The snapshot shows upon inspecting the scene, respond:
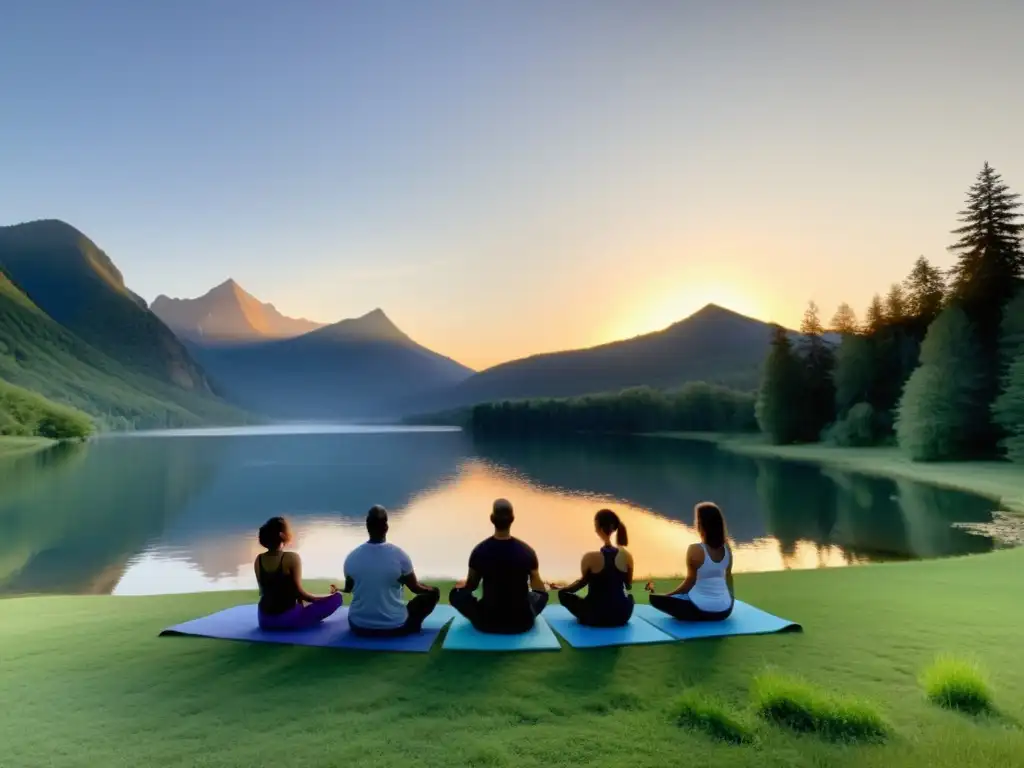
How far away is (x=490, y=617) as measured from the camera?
9.21 meters

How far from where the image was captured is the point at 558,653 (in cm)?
848

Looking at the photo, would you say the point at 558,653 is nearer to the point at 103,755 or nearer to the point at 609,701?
the point at 609,701

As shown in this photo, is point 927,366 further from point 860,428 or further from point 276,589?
point 276,589

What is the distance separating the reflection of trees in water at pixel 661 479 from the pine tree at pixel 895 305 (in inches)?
1004

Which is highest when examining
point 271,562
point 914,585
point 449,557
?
point 271,562

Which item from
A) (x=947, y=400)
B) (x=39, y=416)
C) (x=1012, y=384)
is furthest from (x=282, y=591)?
(x=39, y=416)

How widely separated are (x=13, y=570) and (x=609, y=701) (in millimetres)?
21378

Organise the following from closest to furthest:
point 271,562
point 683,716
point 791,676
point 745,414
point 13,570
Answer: point 683,716
point 791,676
point 271,562
point 13,570
point 745,414

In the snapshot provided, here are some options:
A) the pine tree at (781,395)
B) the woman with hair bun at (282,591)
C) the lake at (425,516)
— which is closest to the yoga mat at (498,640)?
the woman with hair bun at (282,591)

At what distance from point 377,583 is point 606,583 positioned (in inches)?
118

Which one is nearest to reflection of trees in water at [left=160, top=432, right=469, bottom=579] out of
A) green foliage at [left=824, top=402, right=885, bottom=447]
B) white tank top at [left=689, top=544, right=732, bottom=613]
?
white tank top at [left=689, top=544, right=732, bottom=613]

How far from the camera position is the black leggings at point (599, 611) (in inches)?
369

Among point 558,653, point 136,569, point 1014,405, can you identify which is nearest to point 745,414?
point 1014,405

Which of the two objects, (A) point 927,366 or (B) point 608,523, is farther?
(A) point 927,366
